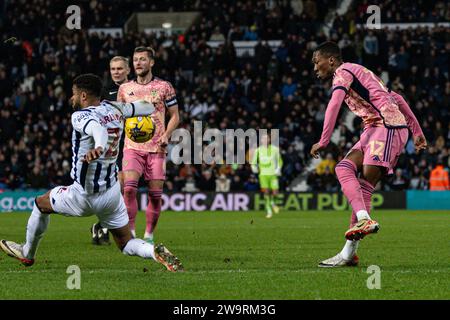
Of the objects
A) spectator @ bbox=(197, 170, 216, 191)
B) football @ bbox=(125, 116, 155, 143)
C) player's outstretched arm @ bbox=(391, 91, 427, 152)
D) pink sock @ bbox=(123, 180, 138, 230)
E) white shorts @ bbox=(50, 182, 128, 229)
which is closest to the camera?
white shorts @ bbox=(50, 182, 128, 229)

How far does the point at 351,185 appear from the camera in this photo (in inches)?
378

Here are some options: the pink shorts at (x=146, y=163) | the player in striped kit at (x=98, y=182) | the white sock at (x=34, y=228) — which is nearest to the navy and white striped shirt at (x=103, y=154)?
the player in striped kit at (x=98, y=182)

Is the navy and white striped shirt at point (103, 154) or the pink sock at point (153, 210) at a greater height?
the navy and white striped shirt at point (103, 154)

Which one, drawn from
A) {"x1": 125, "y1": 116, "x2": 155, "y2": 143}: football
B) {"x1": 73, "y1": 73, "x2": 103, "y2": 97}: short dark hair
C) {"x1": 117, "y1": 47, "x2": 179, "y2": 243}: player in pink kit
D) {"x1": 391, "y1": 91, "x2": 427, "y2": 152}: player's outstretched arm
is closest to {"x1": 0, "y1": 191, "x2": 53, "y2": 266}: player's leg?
{"x1": 73, "y1": 73, "x2": 103, "y2": 97}: short dark hair

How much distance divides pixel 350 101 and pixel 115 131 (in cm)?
265

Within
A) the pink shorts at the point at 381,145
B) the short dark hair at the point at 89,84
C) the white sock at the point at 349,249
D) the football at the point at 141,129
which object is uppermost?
the short dark hair at the point at 89,84

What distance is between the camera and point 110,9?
35281 mm

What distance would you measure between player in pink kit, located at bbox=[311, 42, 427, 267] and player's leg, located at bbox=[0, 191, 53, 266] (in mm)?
2785

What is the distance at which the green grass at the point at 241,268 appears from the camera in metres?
7.55

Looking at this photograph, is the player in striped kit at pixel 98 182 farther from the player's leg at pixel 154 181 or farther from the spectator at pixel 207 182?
the spectator at pixel 207 182

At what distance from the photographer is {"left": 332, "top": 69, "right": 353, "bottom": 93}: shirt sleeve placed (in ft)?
31.7

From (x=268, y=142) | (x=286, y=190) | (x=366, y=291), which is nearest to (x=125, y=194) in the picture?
(x=366, y=291)

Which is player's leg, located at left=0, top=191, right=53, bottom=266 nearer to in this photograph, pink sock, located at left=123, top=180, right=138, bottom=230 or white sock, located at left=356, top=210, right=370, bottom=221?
pink sock, located at left=123, top=180, right=138, bottom=230

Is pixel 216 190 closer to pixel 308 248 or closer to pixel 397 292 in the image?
pixel 308 248
